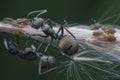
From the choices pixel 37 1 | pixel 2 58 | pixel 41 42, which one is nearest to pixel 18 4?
pixel 37 1

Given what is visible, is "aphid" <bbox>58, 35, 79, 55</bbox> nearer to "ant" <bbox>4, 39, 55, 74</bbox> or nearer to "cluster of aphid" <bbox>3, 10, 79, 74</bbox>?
"cluster of aphid" <bbox>3, 10, 79, 74</bbox>

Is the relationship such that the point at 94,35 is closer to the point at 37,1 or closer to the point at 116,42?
the point at 116,42

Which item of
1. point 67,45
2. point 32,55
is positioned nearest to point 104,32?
point 67,45

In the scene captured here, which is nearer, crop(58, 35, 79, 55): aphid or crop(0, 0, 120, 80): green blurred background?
crop(58, 35, 79, 55): aphid

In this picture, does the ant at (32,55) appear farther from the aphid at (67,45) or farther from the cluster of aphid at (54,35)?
the aphid at (67,45)

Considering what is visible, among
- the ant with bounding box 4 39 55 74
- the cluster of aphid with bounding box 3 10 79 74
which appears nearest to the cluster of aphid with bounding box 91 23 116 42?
the cluster of aphid with bounding box 3 10 79 74

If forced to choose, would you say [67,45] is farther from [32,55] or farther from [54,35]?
[32,55]

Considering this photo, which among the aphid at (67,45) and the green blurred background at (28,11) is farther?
the green blurred background at (28,11)

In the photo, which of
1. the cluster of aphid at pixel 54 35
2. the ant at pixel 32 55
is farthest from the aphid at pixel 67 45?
the ant at pixel 32 55

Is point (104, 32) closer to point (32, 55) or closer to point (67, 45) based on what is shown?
point (67, 45)

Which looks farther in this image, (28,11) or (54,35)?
(28,11)
